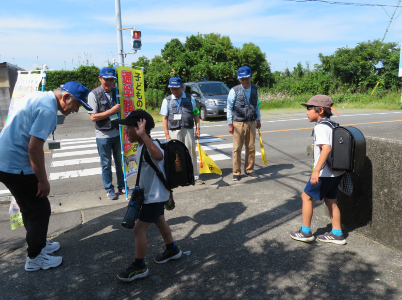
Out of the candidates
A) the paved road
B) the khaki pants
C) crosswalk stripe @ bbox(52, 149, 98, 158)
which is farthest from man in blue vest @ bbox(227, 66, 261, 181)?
crosswalk stripe @ bbox(52, 149, 98, 158)

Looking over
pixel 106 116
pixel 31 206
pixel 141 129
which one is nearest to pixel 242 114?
pixel 106 116

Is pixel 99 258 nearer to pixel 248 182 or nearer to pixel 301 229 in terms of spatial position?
pixel 301 229

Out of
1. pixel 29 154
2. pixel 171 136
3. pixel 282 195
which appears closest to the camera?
pixel 29 154

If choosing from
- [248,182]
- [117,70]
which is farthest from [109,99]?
[248,182]

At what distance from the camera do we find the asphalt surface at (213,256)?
2996 millimetres

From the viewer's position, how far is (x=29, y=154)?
3.06 metres

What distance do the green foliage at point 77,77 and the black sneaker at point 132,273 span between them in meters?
18.5

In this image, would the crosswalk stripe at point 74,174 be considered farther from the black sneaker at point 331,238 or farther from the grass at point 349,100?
the grass at point 349,100

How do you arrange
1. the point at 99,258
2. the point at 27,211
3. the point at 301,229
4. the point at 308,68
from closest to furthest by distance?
the point at 27,211 < the point at 99,258 < the point at 301,229 < the point at 308,68

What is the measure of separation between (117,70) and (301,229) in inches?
134

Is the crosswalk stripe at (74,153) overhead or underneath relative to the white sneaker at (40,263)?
underneath

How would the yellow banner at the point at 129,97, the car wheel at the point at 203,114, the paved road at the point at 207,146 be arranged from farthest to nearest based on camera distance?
1. the car wheel at the point at 203,114
2. the paved road at the point at 207,146
3. the yellow banner at the point at 129,97

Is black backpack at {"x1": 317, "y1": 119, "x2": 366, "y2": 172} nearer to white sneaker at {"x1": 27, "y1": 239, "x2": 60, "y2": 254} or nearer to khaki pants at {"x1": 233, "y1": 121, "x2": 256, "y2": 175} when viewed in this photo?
khaki pants at {"x1": 233, "y1": 121, "x2": 256, "y2": 175}

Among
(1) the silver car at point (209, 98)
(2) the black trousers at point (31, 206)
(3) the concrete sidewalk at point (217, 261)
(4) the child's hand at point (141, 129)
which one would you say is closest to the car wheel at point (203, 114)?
(1) the silver car at point (209, 98)
